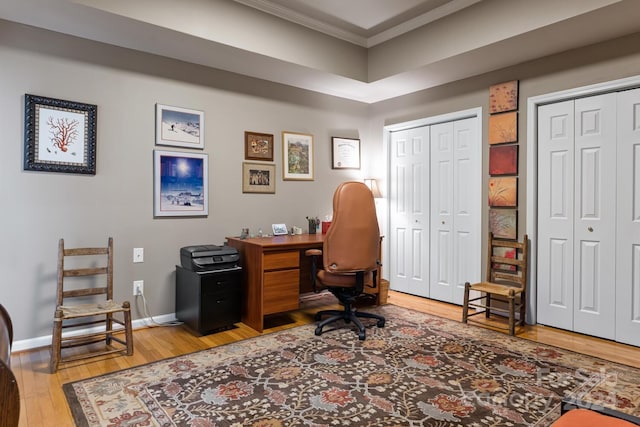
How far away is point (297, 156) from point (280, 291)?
168 centimetres

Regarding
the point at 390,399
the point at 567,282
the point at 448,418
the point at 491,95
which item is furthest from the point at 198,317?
the point at 491,95

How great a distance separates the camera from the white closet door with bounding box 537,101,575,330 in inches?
128

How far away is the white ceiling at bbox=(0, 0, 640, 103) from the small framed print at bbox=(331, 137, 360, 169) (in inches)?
26.2

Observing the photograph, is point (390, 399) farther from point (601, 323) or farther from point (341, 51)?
point (341, 51)

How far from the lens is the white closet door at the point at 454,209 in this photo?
12.8 ft

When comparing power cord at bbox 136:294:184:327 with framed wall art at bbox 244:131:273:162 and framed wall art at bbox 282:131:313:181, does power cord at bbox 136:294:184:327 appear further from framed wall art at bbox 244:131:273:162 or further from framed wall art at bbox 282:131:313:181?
framed wall art at bbox 282:131:313:181

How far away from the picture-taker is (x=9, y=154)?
2.70m

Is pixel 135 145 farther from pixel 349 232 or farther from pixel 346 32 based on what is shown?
pixel 346 32

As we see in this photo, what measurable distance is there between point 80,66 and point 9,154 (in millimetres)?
841

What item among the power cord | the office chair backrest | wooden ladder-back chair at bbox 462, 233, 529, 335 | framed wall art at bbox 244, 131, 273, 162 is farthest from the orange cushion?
framed wall art at bbox 244, 131, 273, 162

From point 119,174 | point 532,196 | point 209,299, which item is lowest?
point 209,299

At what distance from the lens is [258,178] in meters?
3.97

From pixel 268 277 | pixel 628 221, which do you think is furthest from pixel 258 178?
pixel 628 221

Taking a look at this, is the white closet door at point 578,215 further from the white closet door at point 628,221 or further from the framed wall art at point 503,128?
the framed wall art at point 503,128
